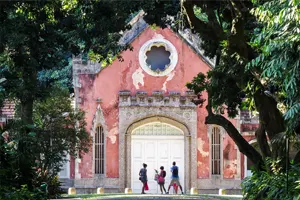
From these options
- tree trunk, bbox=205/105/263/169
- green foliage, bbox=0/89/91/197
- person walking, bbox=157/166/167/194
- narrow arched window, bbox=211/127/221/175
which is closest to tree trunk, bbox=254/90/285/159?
tree trunk, bbox=205/105/263/169

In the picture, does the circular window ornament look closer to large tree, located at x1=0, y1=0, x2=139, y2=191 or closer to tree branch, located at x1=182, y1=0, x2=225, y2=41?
large tree, located at x1=0, y1=0, x2=139, y2=191

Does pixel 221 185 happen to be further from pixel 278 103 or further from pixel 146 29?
pixel 278 103

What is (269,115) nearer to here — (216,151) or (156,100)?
(156,100)

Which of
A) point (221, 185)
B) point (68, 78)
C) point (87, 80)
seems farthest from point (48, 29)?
point (68, 78)

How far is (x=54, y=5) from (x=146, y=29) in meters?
13.1

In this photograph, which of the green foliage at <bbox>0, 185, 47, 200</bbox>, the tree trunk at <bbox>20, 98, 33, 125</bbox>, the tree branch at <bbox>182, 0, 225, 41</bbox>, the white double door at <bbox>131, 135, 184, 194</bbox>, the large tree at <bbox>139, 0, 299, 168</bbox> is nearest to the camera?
the green foliage at <bbox>0, 185, 47, 200</bbox>

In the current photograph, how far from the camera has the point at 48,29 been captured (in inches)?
885

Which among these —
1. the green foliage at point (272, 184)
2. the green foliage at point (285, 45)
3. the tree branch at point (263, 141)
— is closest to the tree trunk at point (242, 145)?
the tree branch at point (263, 141)

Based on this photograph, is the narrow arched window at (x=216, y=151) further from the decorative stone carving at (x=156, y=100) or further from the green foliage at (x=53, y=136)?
the green foliage at (x=53, y=136)

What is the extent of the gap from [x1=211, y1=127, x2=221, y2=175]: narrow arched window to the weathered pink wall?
0.99ft

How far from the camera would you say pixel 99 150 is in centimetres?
3400

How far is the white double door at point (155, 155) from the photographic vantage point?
3388 centimetres

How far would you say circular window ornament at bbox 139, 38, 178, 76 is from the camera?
34.3m

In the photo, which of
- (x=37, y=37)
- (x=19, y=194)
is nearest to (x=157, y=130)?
(x=37, y=37)
